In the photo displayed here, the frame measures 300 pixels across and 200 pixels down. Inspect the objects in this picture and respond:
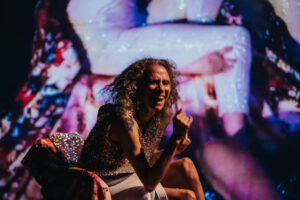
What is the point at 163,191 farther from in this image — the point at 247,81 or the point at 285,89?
the point at 285,89

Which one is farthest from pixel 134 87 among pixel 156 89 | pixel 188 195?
pixel 188 195

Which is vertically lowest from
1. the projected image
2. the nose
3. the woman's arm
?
the projected image

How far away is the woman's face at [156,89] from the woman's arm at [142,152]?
0.19 meters

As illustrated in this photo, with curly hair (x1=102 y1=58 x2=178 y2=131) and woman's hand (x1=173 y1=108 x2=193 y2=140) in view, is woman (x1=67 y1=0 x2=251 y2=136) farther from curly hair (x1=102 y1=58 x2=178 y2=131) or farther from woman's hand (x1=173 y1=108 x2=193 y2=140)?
woman's hand (x1=173 y1=108 x2=193 y2=140)

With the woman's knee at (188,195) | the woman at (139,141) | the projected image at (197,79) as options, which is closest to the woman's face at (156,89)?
the woman at (139,141)

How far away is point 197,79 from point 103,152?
1173 millimetres

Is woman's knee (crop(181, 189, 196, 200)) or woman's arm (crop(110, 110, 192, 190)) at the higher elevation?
woman's arm (crop(110, 110, 192, 190))

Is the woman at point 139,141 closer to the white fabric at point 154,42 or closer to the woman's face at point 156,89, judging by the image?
the woman's face at point 156,89

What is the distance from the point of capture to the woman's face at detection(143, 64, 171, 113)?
129 centimetres

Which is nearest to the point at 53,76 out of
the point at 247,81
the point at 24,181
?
the point at 24,181

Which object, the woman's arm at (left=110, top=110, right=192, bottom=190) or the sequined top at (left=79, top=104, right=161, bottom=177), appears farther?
the sequined top at (left=79, top=104, right=161, bottom=177)

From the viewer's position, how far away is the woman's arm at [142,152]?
1.07 metres

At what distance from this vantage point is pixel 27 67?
228 centimetres

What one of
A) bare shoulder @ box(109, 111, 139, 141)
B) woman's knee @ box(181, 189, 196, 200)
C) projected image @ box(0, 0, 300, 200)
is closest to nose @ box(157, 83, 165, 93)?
bare shoulder @ box(109, 111, 139, 141)
